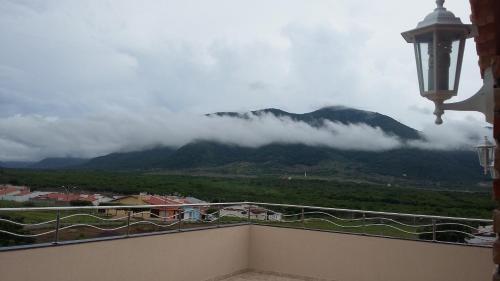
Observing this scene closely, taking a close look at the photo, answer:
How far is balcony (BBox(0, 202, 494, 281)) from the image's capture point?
374 centimetres

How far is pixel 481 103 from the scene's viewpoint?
5.48 ft

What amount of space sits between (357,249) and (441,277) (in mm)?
1010

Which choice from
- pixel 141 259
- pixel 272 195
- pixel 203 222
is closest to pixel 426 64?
pixel 141 259

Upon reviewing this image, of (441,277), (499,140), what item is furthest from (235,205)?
(499,140)

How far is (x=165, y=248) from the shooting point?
15.9ft

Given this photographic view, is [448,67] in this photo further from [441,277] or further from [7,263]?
[441,277]

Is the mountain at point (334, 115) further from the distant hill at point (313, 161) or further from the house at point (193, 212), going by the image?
the house at point (193, 212)

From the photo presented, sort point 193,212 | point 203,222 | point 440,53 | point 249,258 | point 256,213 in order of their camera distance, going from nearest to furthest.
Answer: point 440,53 < point 193,212 < point 203,222 < point 249,258 < point 256,213

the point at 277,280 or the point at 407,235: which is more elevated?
the point at 407,235

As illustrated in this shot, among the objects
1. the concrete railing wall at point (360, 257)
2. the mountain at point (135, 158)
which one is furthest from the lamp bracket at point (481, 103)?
the mountain at point (135, 158)

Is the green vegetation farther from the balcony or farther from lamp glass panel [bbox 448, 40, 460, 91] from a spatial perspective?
lamp glass panel [bbox 448, 40, 460, 91]

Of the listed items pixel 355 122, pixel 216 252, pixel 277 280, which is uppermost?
pixel 355 122

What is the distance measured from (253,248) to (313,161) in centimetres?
4666

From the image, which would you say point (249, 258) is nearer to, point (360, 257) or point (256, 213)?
point (256, 213)
